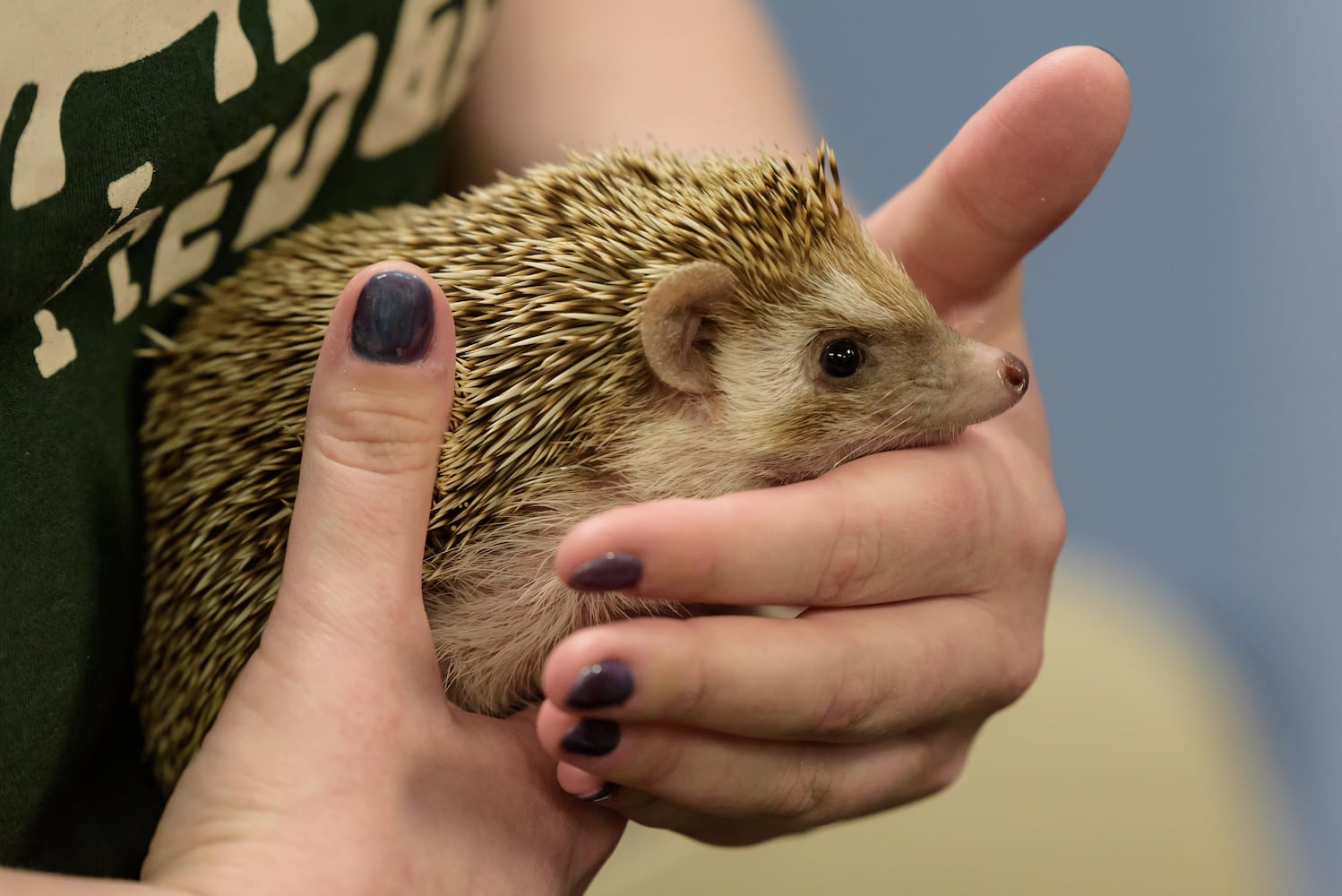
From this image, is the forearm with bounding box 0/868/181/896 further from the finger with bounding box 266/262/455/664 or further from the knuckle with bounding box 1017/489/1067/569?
the knuckle with bounding box 1017/489/1067/569

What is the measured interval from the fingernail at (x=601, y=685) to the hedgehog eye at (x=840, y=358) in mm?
335

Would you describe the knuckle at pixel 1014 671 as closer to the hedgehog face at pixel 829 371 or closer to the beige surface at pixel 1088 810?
the hedgehog face at pixel 829 371

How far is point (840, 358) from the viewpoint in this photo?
3.20ft

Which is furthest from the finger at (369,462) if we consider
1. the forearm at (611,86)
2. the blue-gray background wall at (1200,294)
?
the blue-gray background wall at (1200,294)

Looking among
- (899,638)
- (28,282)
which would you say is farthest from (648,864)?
(28,282)

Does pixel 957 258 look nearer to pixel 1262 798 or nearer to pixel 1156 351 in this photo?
pixel 1156 351

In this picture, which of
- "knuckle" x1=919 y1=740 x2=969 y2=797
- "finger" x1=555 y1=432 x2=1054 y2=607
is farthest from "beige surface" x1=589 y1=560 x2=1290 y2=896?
"finger" x1=555 y1=432 x2=1054 y2=607

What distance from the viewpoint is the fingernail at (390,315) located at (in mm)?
808

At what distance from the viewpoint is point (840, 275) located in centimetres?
97

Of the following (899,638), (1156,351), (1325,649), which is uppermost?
(899,638)

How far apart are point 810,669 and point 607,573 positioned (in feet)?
0.61

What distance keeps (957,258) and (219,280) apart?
0.66 m

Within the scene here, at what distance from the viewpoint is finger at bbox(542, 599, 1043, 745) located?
0.76 m

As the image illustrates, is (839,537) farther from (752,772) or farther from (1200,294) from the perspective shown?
(1200,294)
